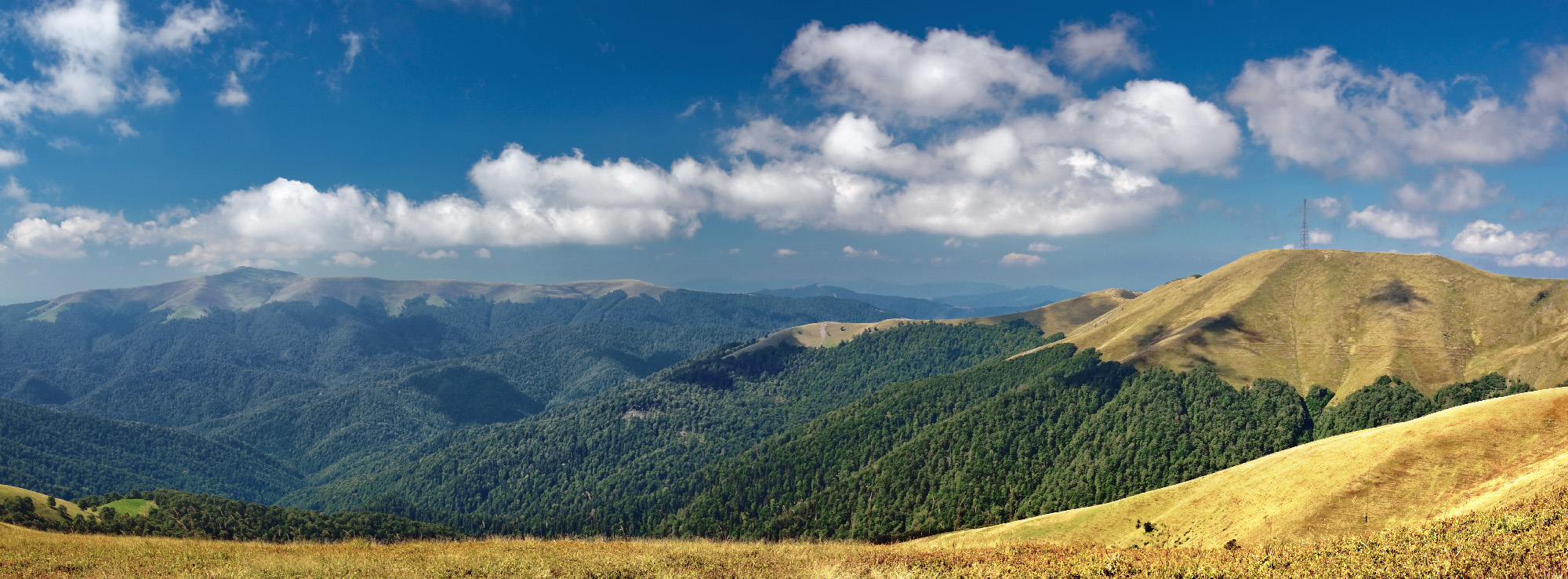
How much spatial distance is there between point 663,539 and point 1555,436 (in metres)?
72.0

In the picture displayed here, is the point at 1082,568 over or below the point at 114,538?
over

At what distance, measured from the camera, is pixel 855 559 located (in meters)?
32.7

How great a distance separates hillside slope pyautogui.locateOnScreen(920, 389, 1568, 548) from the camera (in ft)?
161

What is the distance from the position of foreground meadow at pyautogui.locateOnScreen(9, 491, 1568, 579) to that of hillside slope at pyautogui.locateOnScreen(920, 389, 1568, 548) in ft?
41.1

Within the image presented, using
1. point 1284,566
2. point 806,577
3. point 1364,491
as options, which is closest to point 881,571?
point 806,577

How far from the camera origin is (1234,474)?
72.8 meters

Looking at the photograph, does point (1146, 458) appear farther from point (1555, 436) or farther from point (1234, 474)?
point (1555, 436)

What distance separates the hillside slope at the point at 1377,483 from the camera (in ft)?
161

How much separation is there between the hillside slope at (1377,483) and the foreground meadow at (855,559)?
12540 mm

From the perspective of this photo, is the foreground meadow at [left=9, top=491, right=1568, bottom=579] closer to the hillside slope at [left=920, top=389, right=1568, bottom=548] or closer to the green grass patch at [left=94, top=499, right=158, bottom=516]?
the hillside slope at [left=920, top=389, right=1568, bottom=548]

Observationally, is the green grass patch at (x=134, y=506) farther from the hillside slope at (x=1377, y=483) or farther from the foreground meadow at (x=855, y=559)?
the hillside slope at (x=1377, y=483)

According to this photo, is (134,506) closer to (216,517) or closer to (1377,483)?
(216,517)

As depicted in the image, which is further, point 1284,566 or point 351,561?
point 351,561

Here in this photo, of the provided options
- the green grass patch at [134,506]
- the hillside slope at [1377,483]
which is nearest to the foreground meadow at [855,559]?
the hillside slope at [1377,483]
